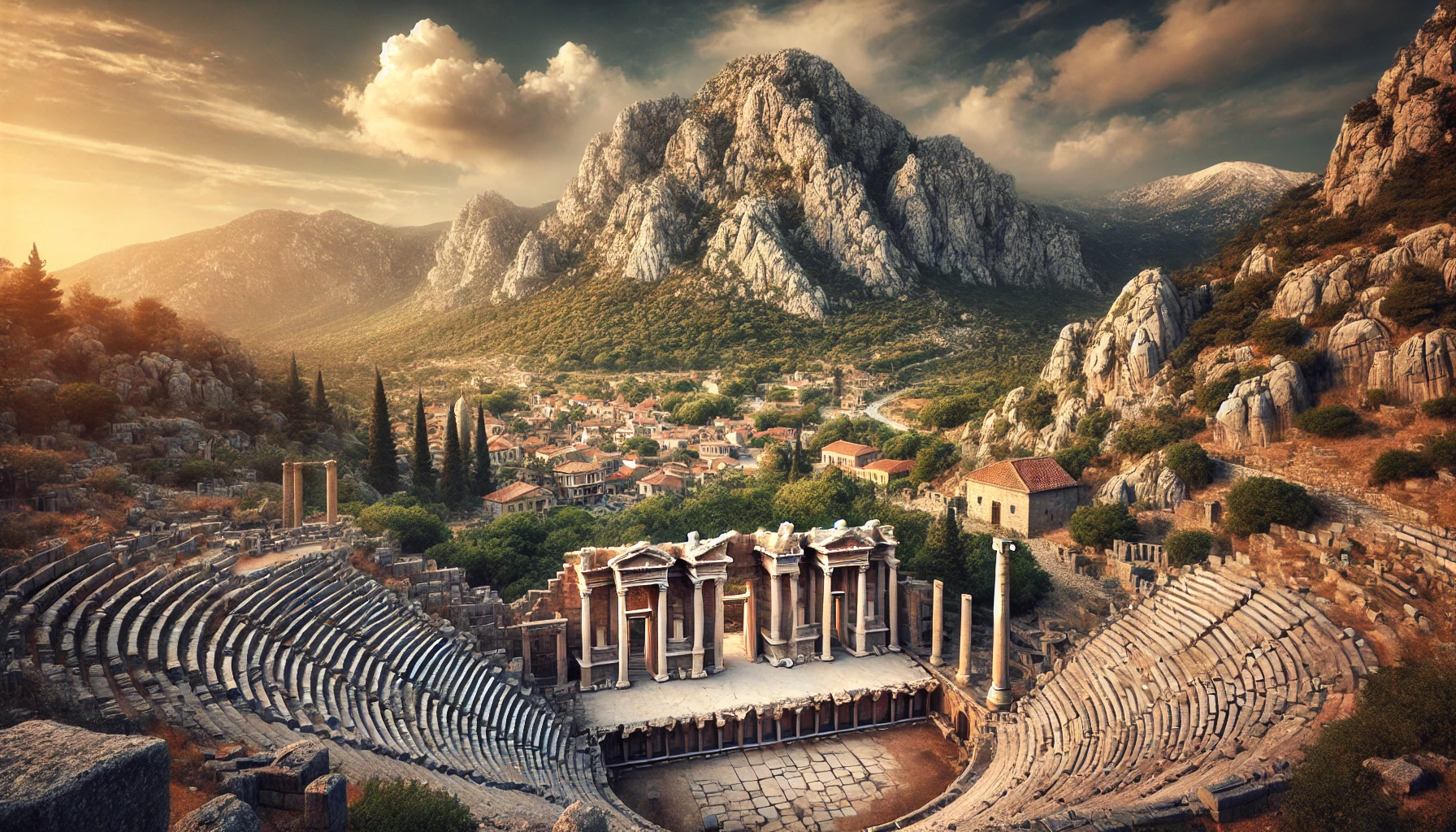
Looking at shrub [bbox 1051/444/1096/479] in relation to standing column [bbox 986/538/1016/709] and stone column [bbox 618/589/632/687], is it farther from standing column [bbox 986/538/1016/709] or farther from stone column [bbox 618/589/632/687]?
stone column [bbox 618/589/632/687]

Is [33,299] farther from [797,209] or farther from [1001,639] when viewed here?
[797,209]

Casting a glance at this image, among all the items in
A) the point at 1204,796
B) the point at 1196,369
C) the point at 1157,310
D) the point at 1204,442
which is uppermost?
the point at 1157,310

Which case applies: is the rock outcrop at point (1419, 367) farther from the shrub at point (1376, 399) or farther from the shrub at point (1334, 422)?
the shrub at point (1334, 422)

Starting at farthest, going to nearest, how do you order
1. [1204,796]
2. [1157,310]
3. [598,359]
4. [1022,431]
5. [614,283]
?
1. [614,283]
2. [598,359]
3. [1022,431]
4. [1157,310]
5. [1204,796]

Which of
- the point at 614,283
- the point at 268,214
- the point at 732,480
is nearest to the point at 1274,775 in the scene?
the point at 732,480

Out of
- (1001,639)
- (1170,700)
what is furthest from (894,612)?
(1170,700)

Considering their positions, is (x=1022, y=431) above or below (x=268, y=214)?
below

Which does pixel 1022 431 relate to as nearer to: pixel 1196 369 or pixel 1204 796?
pixel 1196 369

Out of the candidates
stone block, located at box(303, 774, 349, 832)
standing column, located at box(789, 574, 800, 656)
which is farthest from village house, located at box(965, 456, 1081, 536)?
stone block, located at box(303, 774, 349, 832)
